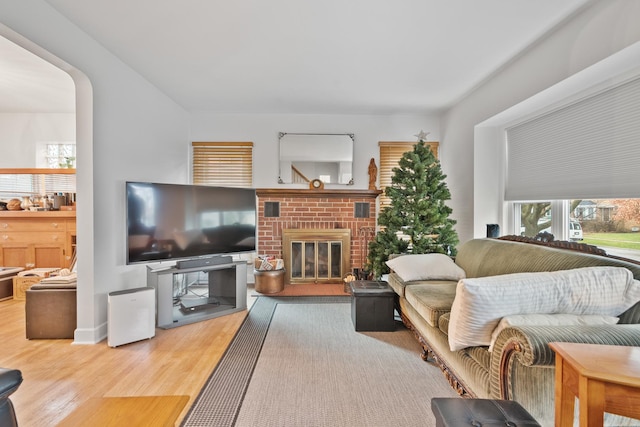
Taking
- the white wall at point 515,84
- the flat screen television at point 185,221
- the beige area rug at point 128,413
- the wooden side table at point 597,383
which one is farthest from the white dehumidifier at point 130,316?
the white wall at point 515,84

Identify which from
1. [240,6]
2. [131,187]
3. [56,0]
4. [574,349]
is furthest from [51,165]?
[574,349]

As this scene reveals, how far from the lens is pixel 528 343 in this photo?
1.12 m

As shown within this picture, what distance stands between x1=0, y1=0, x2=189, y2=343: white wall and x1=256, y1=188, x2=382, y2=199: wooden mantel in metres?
1.69

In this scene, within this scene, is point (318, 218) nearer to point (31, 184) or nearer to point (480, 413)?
point (480, 413)

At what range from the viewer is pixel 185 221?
10.1ft

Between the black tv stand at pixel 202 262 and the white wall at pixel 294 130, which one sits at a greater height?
the white wall at pixel 294 130

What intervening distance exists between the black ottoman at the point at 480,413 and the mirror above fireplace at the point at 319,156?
11.8 ft

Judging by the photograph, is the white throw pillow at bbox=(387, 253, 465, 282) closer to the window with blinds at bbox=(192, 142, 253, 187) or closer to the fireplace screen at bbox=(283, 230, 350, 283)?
the fireplace screen at bbox=(283, 230, 350, 283)

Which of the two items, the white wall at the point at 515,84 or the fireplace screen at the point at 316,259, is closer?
the white wall at the point at 515,84

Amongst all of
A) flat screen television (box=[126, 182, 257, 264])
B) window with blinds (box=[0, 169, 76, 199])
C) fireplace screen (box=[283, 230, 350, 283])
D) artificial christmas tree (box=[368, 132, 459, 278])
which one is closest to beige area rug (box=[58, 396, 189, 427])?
flat screen television (box=[126, 182, 257, 264])

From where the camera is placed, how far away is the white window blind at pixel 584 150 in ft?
6.84

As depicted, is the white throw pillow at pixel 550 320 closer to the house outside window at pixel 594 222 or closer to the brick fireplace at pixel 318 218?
the house outside window at pixel 594 222

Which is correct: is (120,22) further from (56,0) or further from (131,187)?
(131,187)

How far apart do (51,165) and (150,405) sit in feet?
15.5
